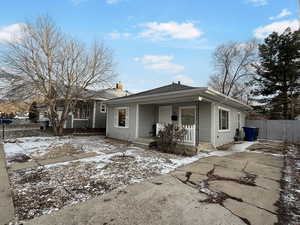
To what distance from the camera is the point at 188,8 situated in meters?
8.92

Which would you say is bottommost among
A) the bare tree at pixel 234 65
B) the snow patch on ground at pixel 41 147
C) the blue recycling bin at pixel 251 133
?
the snow patch on ground at pixel 41 147

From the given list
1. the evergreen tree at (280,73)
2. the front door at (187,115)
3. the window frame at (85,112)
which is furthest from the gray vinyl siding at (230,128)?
the window frame at (85,112)

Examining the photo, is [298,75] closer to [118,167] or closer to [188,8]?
[188,8]

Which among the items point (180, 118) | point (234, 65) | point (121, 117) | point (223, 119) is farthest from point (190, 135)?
point (234, 65)

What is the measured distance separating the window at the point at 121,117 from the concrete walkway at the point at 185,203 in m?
6.41

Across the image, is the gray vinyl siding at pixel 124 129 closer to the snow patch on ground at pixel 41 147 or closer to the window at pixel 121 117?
the window at pixel 121 117

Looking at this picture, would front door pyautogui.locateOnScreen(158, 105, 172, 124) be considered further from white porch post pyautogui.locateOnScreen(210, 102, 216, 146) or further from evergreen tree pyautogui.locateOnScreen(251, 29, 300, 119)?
evergreen tree pyautogui.locateOnScreen(251, 29, 300, 119)

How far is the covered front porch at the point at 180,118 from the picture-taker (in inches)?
281

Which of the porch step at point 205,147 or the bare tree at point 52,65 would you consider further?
the bare tree at point 52,65

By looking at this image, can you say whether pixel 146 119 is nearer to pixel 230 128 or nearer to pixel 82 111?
pixel 230 128

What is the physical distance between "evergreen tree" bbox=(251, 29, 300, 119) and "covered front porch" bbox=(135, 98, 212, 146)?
1147 centimetres

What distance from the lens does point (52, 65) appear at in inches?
422

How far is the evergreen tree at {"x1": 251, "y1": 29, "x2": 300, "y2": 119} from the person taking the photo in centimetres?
1457

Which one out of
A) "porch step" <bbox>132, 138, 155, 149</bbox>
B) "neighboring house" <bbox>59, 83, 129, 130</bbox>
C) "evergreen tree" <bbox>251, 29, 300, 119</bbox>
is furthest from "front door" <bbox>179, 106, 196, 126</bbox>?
"evergreen tree" <bbox>251, 29, 300, 119</bbox>
